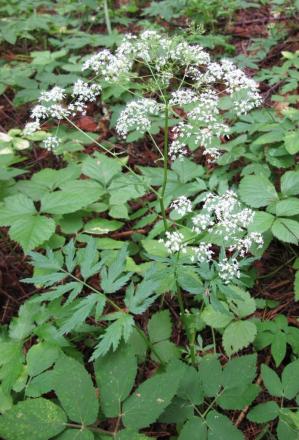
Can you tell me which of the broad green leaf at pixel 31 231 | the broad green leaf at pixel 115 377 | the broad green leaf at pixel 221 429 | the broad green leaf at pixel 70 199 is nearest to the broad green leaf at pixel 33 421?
the broad green leaf at pixel 115 377

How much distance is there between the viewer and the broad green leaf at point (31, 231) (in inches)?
98.5

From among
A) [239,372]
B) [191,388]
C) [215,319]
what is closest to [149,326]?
[215,319]

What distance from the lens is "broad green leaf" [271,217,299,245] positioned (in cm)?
241

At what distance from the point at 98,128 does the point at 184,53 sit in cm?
215

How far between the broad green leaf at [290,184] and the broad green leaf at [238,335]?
3.01ft

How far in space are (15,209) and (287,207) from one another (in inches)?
67.7

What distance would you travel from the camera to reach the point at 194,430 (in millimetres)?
1831

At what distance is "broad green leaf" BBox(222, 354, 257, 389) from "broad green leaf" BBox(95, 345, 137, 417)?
1.45ft

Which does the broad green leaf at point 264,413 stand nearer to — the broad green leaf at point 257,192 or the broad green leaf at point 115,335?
the broad green leaf at point 115,335

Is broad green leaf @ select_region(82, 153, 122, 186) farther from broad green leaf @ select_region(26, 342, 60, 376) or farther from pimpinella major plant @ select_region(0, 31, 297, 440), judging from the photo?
broad green leaf @ select_region(26, 342, 60, 376)

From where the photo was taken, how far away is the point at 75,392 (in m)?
1.84

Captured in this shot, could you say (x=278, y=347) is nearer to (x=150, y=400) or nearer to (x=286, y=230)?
(x=286, y=230)

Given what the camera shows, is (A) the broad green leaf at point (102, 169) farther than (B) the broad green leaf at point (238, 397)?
Yes

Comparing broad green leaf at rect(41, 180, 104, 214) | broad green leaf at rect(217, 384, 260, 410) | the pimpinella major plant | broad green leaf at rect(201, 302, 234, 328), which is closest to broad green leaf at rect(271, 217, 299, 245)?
the pimpinella major plant
